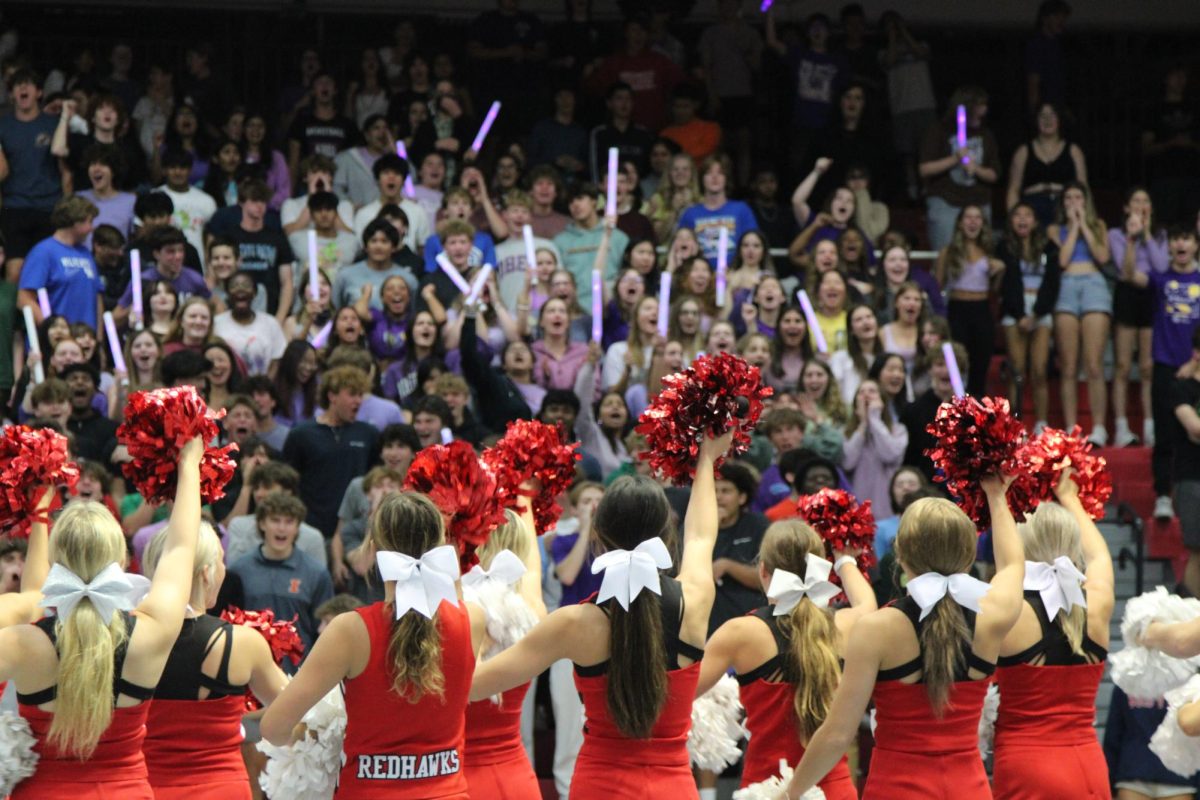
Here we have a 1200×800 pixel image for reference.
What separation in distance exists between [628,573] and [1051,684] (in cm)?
157

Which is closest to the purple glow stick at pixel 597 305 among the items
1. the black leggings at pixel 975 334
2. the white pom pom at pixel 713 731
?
the black leggings at pixel 975 334

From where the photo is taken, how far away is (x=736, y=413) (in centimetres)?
507

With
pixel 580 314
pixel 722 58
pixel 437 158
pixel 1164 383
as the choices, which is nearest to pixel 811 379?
pixel 580 314

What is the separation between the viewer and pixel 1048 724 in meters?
5.45

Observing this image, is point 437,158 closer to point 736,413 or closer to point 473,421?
point 473,421

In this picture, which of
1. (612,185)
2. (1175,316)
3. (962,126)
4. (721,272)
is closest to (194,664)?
(721,272)

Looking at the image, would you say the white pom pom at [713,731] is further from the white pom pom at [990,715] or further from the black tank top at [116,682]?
the black tank top at [116,682]

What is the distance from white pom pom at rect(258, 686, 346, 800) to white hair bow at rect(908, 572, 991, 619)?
1.56 metres

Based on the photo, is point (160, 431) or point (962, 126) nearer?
point (160, 431)

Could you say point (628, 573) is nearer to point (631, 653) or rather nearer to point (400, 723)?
point (631, 653)

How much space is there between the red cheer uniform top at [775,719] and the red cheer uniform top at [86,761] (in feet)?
6.12

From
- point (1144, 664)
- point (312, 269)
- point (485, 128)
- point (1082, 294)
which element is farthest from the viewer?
point (485, 128)

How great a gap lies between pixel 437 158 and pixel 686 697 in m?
8.67

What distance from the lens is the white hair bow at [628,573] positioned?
461 cm
